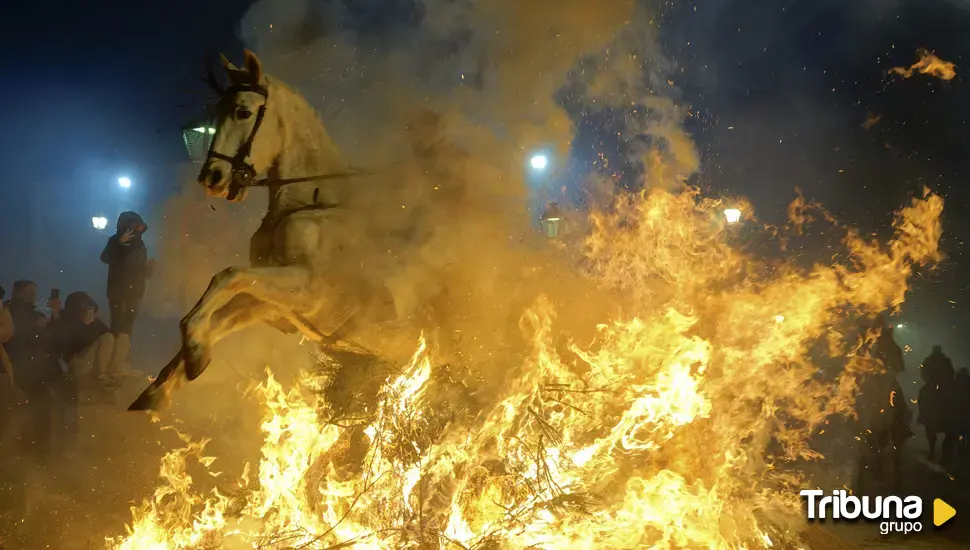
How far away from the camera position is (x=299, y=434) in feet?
22.4

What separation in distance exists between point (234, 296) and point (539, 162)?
394cm

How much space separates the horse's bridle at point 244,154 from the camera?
17.4 feet

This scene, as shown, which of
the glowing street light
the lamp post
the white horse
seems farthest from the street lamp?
the white horse

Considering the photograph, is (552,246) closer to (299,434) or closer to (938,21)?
(299,434)

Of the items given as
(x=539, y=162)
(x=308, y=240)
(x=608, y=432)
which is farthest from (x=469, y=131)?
(x=608, y=432)

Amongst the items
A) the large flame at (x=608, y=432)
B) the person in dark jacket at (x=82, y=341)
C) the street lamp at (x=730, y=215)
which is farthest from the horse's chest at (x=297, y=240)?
the person in dark jacket at (x=82, y=341)

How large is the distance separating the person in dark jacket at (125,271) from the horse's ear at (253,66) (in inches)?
246

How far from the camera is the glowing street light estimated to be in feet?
24.5

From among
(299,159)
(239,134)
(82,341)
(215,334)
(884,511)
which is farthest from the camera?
(82,341)

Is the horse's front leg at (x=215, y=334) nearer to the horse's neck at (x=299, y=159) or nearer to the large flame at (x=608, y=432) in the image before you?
the horse's neck at (x=299, y=159)

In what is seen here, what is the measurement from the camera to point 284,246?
5.64m

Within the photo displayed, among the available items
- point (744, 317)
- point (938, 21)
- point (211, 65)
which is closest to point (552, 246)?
point (744, 317)

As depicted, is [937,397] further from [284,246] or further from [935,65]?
[284,246]

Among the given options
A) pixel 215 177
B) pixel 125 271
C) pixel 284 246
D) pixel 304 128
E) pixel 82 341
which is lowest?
pixel 82 341
